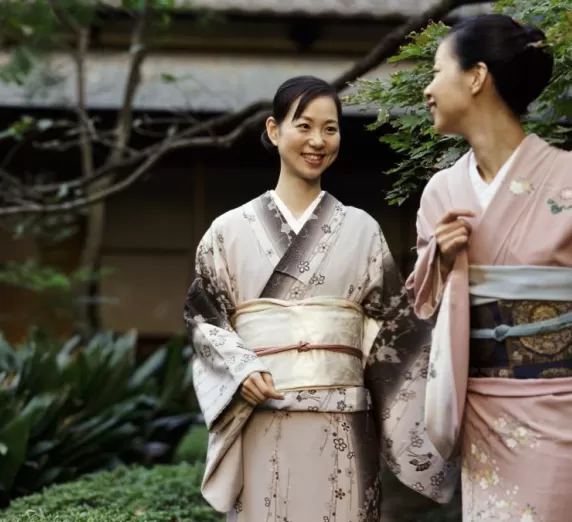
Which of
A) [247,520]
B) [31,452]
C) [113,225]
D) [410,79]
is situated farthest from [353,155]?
[247,520]

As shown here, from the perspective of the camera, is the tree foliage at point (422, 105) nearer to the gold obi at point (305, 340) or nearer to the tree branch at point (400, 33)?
the gold obi at point (305, 340)

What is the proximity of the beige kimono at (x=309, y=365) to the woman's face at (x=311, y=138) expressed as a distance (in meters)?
0.15

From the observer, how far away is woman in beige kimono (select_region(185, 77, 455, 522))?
3662mm

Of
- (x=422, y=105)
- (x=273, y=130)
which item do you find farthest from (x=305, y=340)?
(x=422, y=105)

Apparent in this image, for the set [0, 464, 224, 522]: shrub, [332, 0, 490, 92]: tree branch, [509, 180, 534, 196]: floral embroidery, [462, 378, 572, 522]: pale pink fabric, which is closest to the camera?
[462, 378, 572, 522]: pale pink fabric

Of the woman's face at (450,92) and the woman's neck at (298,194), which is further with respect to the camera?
the woman's neck at (298,194)

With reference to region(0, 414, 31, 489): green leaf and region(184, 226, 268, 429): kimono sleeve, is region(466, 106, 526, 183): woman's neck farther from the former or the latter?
region(0, 414, 31, 489): green leaf

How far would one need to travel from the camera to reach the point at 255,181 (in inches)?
432

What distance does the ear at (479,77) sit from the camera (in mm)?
3135

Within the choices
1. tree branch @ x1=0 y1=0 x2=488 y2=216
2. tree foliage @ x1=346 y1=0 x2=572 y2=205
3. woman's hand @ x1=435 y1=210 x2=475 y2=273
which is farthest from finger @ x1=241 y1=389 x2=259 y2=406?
tree branch @ x1=0 y1=0 x2=488 y2=216

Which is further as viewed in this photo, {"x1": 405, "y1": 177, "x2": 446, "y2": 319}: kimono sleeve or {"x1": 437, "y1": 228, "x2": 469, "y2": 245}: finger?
{"x1": 405, "y1": 177, "x2": 446, "y2": 319}: kimono sleeve

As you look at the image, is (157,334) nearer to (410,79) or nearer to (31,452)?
(31,452)

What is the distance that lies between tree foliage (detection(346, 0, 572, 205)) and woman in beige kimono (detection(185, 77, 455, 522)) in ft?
1.09

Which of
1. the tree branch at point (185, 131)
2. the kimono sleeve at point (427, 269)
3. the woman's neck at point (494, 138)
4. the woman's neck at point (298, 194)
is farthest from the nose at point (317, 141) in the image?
the tree branch at point (185, 131)
